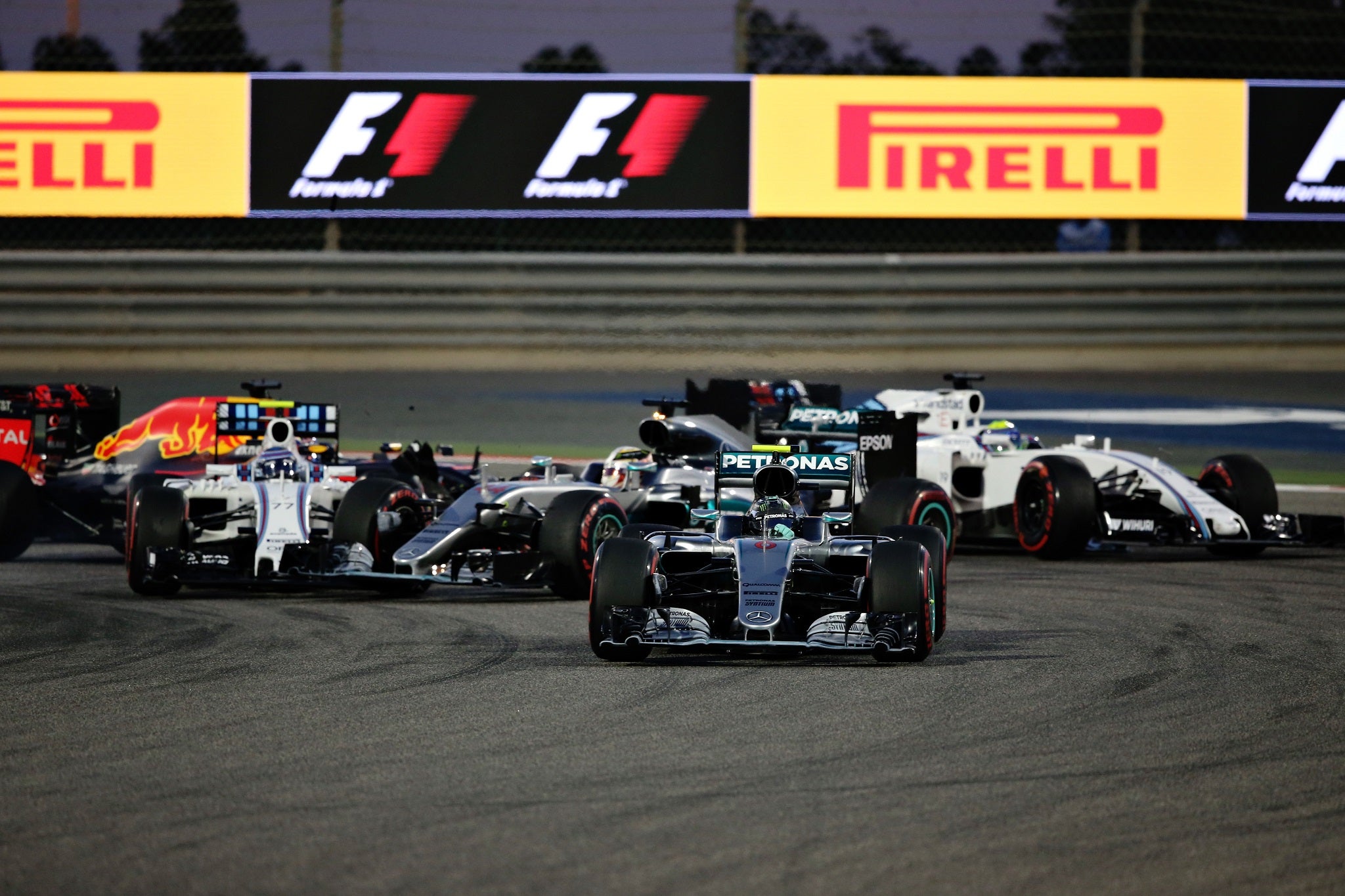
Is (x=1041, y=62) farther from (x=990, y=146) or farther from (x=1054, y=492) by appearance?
(x=1054, y=492)

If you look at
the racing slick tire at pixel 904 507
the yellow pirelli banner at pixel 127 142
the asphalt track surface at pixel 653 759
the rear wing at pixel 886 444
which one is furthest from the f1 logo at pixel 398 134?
the asphalt track surface at pixel 653 759

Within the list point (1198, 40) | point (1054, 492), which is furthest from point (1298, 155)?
point (1054, 492)

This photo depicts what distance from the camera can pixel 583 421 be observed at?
19.7 meters

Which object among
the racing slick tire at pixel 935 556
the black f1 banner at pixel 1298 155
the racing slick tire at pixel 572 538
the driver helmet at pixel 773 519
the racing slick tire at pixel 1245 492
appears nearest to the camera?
the racing slick tire at pixel 935 556

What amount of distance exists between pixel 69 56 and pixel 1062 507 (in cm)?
1186

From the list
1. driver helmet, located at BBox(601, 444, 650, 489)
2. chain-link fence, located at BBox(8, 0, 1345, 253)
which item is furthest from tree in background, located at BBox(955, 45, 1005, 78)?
driver helmet, located at BBox(601, 444, 650, 489)

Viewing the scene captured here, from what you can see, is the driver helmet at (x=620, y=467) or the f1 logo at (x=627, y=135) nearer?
the driver helmet at (x=620, y=467)

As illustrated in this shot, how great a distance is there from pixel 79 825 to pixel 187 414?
30.8 ft

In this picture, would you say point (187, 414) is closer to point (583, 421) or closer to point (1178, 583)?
point (583, 421)

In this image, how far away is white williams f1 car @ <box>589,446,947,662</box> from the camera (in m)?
8.81

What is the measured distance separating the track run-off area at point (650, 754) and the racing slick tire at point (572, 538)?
1.49 ft

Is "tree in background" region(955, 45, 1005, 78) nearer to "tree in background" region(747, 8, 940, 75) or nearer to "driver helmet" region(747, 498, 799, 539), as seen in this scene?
"tree in background" region(747, 8, 940, 75)

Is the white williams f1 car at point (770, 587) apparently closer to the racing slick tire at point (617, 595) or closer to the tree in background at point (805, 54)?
the racing slick tire at point (617, 595)

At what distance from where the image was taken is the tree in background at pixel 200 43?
1909 cm
